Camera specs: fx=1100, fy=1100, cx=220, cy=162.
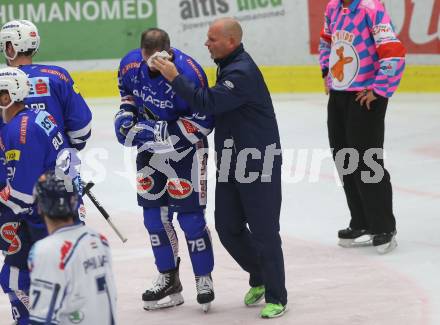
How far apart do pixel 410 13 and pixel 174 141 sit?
7426 millimetres

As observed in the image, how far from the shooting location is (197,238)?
5.74 m

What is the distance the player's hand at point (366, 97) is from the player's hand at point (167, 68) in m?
1.79

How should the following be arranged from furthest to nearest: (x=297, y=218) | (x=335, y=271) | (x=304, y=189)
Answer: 1. (x=304, y=189)
2. (x=297, y=218)
3. (x=335, y=271)

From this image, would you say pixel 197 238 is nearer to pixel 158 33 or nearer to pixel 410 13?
pixel 158 33

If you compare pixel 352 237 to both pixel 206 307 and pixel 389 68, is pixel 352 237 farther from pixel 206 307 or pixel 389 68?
pixel 206 307

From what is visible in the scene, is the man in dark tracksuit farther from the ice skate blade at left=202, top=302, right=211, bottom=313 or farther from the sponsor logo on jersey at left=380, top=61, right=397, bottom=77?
the sponsor logo on jersey at left=380, top=61, right=397, bottom=77

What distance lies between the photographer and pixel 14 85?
4961 mm

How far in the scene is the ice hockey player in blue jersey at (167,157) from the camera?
5.60 m

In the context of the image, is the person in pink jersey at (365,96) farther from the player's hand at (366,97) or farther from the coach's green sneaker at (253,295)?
the coach's green sneaker at (253,295)

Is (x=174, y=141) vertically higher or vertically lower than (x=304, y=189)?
higher

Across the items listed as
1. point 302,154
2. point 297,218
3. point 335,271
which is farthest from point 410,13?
point 335,271

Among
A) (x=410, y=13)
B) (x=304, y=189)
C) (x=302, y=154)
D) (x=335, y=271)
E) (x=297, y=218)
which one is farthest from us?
(x=410, y=13)

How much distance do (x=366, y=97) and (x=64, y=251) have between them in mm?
3397

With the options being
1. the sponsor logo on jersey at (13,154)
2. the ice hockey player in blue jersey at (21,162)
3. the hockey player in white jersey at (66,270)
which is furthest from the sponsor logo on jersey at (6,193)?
the hockey player in white jersey at (66,270)
